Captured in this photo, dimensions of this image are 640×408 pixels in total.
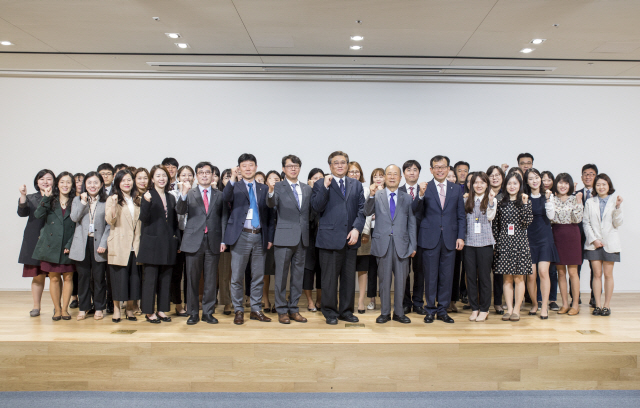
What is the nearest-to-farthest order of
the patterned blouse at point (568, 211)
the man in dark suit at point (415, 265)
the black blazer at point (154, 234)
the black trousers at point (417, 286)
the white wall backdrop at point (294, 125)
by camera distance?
the black blazer at point (154, 234) < the man in dark suit at point (415, 265) < the black trousers at point (417, 286) < the patterned blouse at point (568, 211) < the white wall backdrop at point (294, 125)

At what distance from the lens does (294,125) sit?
6.41 metres

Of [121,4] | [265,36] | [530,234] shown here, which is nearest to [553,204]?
[530,234]

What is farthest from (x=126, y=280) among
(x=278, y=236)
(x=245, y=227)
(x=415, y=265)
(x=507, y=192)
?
(x=507, y=192)

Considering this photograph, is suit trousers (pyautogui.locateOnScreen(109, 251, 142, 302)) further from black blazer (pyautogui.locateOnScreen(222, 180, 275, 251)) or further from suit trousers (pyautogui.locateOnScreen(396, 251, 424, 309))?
suit trousers (pyautogui.locateOnScreen(396, 251, 424, 309))

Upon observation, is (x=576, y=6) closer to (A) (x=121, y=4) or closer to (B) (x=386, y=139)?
(B) (x=386, y=139)

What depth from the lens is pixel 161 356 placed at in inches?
136

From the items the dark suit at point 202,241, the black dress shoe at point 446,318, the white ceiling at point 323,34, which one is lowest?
the black dress shoe at point 446,318

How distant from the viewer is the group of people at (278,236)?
4039 mm

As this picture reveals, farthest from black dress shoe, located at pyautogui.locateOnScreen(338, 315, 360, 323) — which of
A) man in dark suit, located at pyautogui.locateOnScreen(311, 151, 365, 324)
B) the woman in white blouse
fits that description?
the woman in white blouse

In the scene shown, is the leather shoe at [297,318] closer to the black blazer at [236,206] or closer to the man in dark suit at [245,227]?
the man in dark suit at [245,227]

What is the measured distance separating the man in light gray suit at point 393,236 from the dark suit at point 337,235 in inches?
6.5

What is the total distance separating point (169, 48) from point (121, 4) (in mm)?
1216

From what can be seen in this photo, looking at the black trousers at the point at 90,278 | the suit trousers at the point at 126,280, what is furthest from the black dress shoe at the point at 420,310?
the black trousers at the point at 90,278

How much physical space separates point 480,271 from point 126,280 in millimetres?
3425
